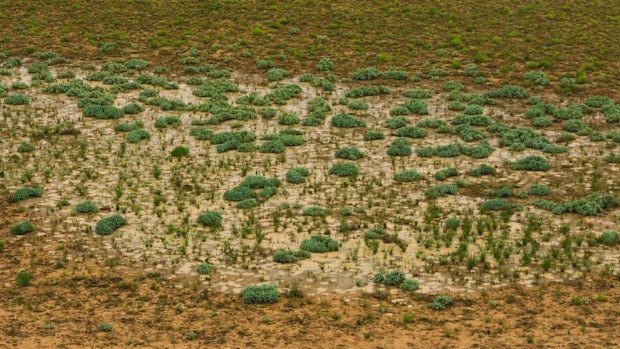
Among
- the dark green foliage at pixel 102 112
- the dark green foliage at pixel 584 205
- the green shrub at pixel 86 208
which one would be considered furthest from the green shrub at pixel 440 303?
the dark green foliage at pixel 102 112

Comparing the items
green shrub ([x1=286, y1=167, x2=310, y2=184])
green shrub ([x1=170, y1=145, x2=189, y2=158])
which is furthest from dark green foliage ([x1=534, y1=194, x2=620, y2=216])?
green shrub ([x1=170, y1=145, x2=189, y2=158])

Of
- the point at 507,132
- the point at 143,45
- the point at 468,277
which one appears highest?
the point at 143,45

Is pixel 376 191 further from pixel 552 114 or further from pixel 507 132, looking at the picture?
pixel 552 114

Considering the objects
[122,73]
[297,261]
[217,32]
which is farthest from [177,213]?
[217,32]

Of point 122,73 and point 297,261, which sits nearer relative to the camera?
point 297,261

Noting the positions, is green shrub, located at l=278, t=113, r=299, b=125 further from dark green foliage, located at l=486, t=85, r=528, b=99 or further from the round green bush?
dark green foliage, located at l=486, t=85, r=528, b=99

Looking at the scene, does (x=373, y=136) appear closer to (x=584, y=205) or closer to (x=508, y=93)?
(x=508, y=93)
